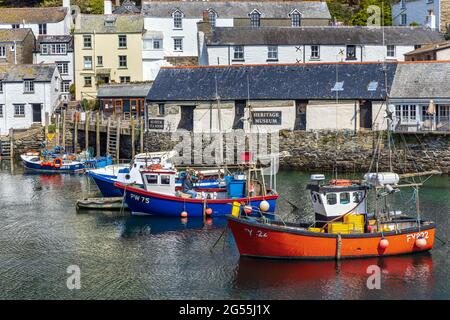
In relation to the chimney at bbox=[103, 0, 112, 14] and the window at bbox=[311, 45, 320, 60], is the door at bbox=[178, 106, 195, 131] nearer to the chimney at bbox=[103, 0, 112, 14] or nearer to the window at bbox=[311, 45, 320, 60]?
the window at bbox=[311, 45, 320, 60]

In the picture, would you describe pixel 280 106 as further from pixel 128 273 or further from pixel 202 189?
pixel 128 273

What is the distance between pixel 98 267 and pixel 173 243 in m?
3.78

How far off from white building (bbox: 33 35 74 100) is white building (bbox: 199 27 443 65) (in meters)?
12.0

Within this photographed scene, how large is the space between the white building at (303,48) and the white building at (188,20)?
18.1 ft

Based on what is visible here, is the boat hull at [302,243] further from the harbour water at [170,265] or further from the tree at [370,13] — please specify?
the tree at [370,13]

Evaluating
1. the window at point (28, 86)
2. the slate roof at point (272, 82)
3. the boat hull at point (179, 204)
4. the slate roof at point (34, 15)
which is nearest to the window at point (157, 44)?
the slate roof at point (34, 15)

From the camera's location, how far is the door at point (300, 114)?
4731 centimetres

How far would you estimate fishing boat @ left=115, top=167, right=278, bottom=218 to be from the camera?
3284cm

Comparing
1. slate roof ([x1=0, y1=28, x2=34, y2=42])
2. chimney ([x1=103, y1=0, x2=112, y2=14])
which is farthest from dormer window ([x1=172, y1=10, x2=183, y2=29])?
slate roof ([x1=0, y1=28, x2=34, y2=42])

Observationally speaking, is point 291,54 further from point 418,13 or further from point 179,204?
point 179,204

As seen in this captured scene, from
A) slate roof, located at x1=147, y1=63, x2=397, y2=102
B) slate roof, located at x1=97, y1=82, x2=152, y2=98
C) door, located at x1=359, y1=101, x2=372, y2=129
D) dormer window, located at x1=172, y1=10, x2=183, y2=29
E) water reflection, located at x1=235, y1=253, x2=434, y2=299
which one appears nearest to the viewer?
water reflection, located at x1=235, y1=253, x2=434, y2=299

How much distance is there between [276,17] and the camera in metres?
63.5

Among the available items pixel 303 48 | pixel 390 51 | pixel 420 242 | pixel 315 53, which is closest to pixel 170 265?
pixel 420 242

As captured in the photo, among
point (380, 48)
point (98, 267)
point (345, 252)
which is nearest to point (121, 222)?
point (98, 267)
